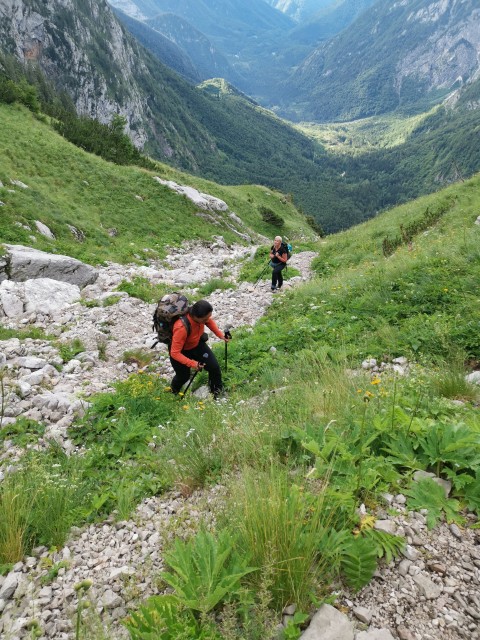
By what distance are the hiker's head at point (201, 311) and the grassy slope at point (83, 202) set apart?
39.2ft

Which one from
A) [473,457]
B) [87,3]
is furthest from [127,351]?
[87,3]

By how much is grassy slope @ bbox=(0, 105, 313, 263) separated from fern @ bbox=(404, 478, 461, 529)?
16.3 m

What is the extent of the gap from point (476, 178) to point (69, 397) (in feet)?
65.9

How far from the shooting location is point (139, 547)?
362cm

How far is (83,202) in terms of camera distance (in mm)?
23594

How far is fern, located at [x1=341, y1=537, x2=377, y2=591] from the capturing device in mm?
2633

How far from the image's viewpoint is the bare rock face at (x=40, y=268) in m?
13.0

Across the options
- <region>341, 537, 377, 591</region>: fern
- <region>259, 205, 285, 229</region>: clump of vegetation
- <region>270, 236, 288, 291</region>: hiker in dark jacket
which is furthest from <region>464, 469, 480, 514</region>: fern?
<region>259, 205, 285, 229</region>: clump of vegetation

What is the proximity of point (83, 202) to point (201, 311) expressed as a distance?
67.4 feet

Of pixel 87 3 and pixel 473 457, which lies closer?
pixel 473 457

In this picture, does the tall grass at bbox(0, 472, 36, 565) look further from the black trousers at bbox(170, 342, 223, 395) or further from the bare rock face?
the bare rock face

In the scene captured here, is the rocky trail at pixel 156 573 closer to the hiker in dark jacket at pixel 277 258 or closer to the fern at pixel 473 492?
the fern at pixel 473 492

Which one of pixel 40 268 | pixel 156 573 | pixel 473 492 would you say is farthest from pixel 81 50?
pixel 473 492

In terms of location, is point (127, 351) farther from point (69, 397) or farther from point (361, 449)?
point (361, 449)
